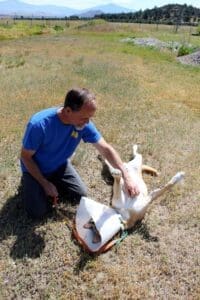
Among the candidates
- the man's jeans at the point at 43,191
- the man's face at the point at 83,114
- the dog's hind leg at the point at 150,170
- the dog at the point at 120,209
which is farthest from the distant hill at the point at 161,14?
the man's face at the point at 83,114

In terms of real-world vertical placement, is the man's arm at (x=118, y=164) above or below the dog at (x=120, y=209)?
above

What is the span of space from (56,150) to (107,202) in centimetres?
95

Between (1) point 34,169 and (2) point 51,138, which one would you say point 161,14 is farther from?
(1) point 34,169

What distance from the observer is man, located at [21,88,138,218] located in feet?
11.4

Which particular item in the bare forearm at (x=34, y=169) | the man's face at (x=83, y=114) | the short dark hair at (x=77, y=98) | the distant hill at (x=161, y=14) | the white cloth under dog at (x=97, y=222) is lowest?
A: the distant hill at (x=161, y=14)

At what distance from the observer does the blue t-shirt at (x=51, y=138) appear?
369cm

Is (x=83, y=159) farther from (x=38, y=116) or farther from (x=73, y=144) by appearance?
(x=38, y=116)

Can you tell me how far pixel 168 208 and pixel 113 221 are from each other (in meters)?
0.94

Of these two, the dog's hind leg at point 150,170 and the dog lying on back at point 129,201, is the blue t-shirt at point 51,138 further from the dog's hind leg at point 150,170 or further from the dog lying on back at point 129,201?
the dog's hind leg at point 150,170

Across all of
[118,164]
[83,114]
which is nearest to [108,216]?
[118,164]

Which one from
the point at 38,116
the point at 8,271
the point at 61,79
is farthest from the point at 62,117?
the point at 61,79

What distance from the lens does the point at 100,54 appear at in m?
16.8

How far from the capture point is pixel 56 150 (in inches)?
158

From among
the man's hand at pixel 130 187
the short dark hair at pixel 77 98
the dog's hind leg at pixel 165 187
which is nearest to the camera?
the short dark hair at pixel 77 98
